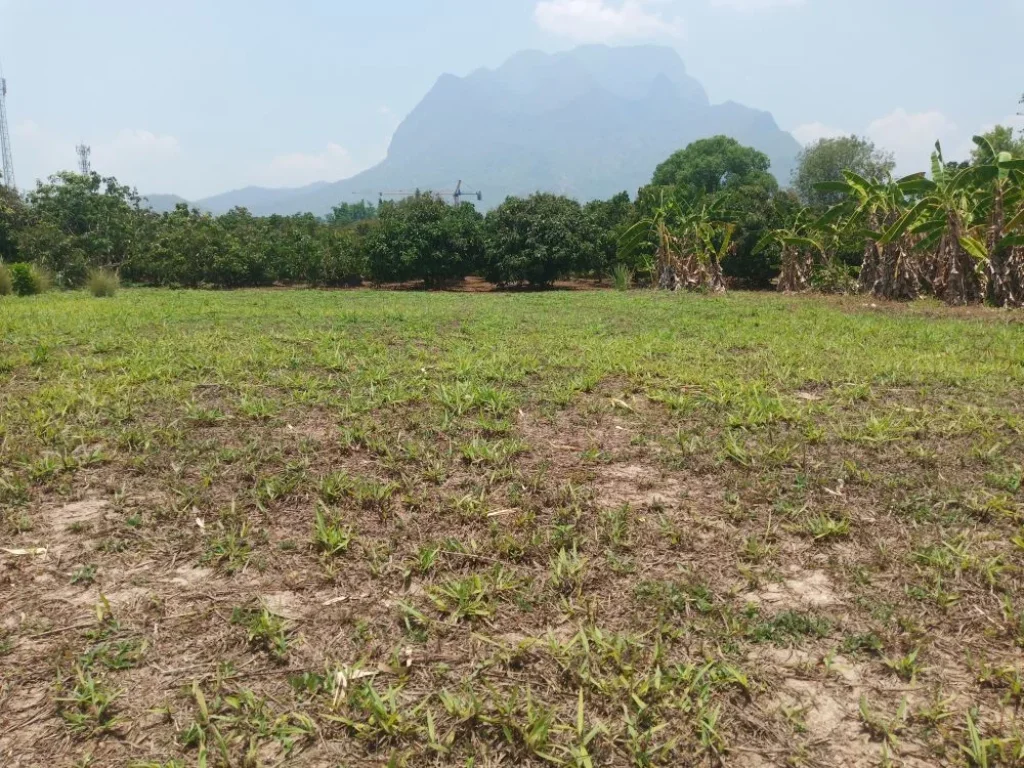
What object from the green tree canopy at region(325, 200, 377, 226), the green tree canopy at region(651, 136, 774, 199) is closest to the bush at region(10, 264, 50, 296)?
the green tree canopy at region(651, 136, 774, 199)

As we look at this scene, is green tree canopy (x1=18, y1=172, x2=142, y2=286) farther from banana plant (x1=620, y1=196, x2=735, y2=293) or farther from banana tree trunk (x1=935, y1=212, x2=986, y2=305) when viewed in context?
banana tree trunk (x1=935, y1=212, x2=986, y2=305)

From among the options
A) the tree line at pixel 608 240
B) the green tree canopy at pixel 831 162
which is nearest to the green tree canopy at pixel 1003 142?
the tree line at pixel 608 240

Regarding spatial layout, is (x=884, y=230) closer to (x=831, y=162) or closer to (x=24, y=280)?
(x=24, y=280)

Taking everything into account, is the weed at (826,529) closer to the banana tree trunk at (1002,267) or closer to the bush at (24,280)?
the banana tree trunk at (1002,267)

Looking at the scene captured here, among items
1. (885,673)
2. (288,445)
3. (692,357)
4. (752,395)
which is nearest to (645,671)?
(885,673)

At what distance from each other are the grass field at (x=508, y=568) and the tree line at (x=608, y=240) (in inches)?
351

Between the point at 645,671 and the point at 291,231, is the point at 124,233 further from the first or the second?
the point at 645,671

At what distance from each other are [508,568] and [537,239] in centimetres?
1943

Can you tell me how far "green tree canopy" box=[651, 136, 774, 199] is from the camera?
45.4 meters

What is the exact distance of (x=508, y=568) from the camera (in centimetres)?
266

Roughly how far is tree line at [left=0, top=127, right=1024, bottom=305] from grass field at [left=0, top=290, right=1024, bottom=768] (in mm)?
8918

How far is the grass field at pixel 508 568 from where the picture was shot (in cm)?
188

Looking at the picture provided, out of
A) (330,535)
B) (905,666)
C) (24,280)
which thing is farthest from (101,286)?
(905,666)

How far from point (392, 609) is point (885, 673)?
164 centimetres
